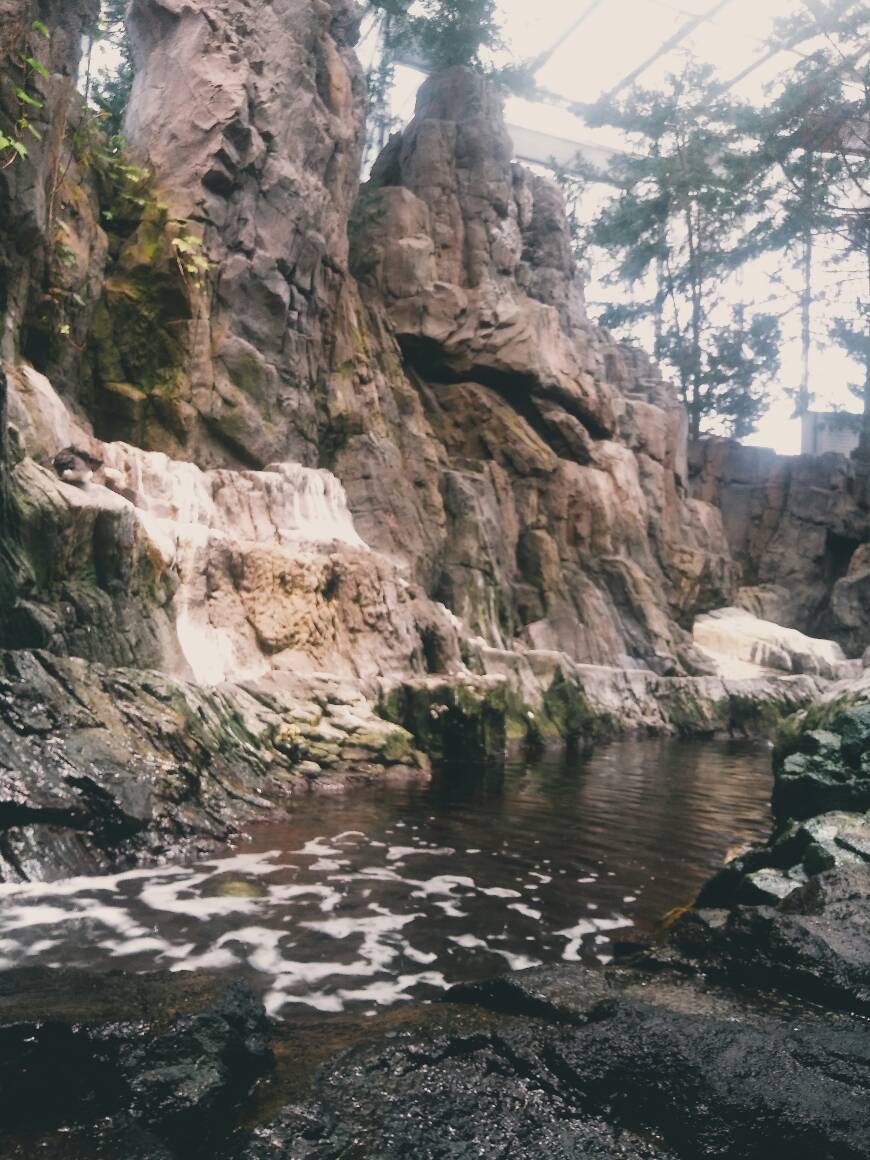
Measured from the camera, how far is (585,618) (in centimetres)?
2109

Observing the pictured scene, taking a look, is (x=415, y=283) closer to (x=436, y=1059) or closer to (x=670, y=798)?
(x=670, y=798)

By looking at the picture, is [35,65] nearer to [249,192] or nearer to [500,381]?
[249,192]

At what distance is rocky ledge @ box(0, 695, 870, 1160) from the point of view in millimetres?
2363

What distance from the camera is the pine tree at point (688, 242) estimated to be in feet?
101

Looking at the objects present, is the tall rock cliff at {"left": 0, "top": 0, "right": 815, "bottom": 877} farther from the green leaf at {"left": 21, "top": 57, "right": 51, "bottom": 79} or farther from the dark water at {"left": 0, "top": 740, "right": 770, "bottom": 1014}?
the dark water at {"left": 0, "top": 740, "right": 770, "bottom": 1014}

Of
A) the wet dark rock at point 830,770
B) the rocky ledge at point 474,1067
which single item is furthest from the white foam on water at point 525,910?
the wet dark rock at point 830,770

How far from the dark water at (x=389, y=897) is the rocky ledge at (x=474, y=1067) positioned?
73 cm

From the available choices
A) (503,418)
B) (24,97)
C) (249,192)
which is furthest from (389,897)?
(503,418)

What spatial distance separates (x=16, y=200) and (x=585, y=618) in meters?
14.6

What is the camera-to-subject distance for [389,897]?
532 centimetres

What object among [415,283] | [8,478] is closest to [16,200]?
[8,478]

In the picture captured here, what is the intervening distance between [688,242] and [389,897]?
3176 cm

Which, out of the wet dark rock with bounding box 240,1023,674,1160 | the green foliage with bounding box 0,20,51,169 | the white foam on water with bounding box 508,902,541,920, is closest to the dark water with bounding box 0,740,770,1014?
the white foam on water with bounding box 508,902,541,920

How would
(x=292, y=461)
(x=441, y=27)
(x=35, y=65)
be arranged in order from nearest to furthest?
(x=35, y=65) < (x=292, y=461) < (x=441, y=27)
